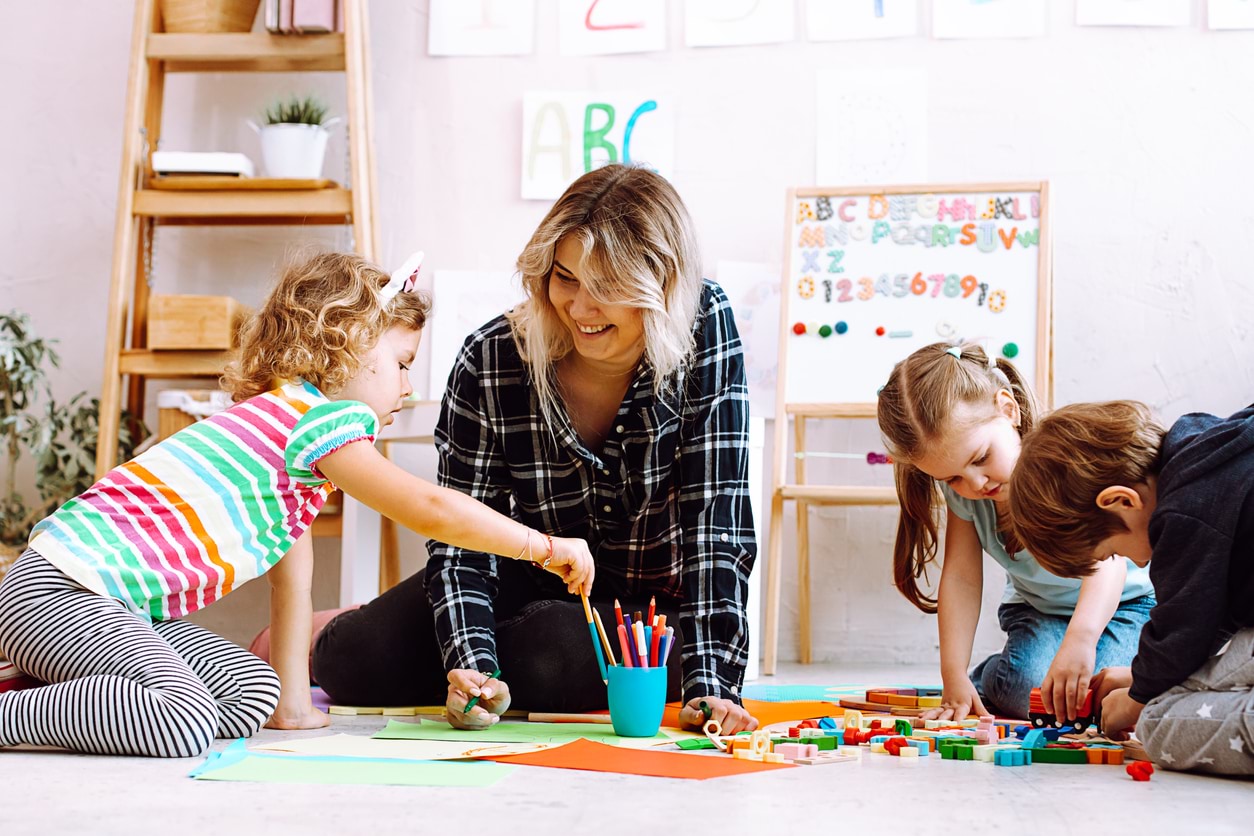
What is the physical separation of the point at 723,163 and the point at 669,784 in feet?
6.67

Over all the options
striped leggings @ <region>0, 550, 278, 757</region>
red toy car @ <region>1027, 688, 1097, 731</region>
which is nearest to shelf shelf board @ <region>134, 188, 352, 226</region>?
striped leggings @ <region>0, 550, 278, 757</region>

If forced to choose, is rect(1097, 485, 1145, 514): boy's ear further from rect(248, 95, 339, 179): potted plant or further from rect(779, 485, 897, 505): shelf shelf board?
rect(248, 95, 339, 179): potted plant

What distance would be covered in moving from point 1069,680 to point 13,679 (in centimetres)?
121

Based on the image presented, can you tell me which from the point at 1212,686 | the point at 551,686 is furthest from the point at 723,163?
the point at 1212,686

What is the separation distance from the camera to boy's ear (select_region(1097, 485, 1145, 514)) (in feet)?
4.11

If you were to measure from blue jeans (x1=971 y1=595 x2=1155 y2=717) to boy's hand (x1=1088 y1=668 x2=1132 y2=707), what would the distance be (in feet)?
0.87

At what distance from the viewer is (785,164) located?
2.91 m

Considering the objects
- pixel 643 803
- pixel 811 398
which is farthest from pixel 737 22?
pixel 643 803

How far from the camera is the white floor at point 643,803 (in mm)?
950

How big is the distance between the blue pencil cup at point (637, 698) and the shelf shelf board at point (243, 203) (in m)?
1.60

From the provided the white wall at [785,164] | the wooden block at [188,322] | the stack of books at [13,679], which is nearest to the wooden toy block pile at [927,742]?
the stack of books at [13,679]

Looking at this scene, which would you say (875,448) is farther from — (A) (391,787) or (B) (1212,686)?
(A) (391,787)

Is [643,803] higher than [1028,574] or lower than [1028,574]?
lower

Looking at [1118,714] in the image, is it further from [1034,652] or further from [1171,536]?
[1034,652]
